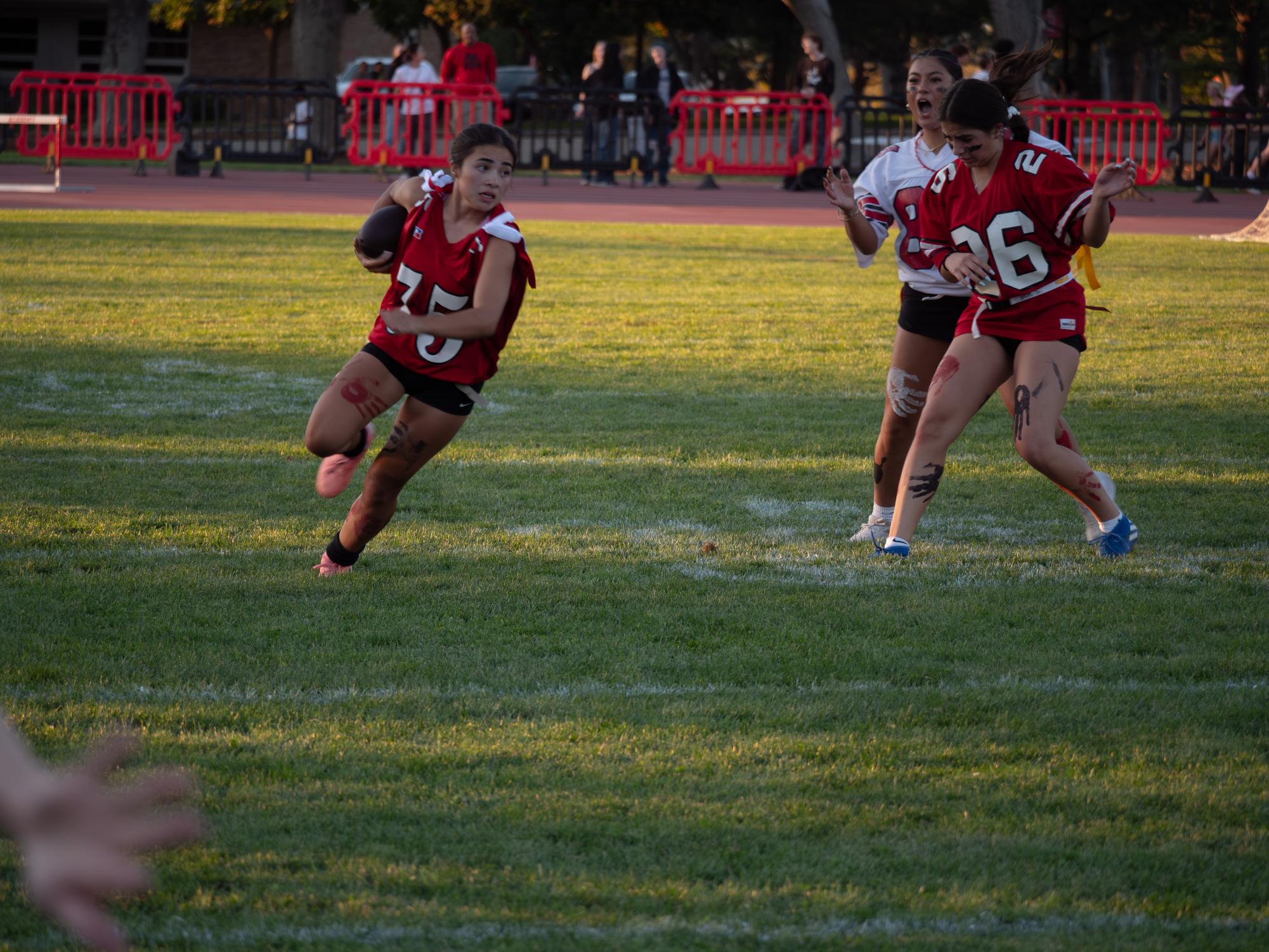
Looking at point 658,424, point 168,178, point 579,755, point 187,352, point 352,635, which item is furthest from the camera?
point 168,178

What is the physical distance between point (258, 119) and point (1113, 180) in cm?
2308

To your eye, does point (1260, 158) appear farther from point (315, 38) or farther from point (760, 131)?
point (315, 38)

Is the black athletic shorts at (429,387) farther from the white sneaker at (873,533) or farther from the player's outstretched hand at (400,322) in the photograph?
the white sneaker at (873,533)

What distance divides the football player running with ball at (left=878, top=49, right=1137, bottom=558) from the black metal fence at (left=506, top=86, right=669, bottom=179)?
19.4 meters

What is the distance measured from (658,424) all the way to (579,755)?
457 centimetres

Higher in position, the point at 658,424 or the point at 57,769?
the point at 658,424

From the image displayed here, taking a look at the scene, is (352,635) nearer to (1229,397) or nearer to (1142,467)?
(1142,467)

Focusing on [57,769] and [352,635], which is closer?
[57,769]

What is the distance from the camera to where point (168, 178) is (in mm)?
23719

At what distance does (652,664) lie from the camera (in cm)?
472

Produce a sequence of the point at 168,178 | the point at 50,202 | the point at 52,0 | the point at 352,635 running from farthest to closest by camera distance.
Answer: the point at 52,0 → the point at 168,178 → the point at 50,202 → the point at 352,635

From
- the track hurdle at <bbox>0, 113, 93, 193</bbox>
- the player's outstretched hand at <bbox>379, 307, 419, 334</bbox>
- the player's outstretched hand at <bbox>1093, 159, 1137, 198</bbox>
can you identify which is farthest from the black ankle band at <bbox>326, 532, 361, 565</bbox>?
the track hurdle at <bbox>0, 113, 93, 193</bbox>

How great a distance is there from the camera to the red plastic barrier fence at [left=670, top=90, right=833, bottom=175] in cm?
2388

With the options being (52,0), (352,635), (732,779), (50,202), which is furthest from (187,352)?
(52,0)
